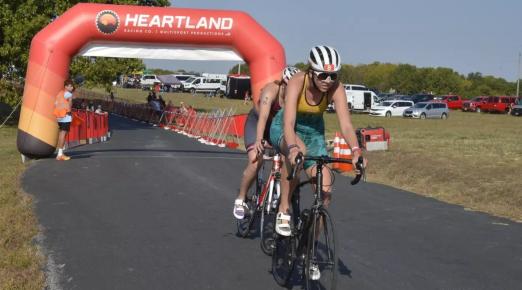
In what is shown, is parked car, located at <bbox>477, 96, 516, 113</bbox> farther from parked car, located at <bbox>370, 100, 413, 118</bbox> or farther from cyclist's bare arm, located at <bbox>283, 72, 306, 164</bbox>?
cyclist's bare arm, located at <bbox>283, 72, 306, 164</bbox>

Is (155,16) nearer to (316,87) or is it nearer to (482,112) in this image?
(316,87)

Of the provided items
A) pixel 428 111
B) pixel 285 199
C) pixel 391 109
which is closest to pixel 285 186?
pixel 285 199

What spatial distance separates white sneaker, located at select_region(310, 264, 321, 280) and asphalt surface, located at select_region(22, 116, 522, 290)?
81 cm

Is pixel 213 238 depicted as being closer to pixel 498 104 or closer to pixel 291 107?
pixel 291 107

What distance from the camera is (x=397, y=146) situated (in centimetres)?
2258

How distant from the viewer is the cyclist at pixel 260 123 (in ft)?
21.7

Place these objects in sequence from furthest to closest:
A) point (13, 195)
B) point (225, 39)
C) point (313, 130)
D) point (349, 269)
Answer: point (225, 39) < point (13, 195) < point (349, 269) < point (313, 130)

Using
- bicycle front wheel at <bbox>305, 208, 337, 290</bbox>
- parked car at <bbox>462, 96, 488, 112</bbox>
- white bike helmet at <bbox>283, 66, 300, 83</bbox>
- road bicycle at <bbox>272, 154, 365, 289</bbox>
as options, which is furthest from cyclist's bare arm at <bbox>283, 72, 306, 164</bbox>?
parked car at <bbox>462, 96, 488, 112</bbox>

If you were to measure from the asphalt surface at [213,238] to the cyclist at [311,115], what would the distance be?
0.96 metres

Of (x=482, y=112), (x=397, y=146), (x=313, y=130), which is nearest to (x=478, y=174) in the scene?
(x=397, y=146)

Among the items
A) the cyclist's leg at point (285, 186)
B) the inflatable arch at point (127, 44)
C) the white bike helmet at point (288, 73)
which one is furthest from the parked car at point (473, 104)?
the cyclist's leg at point (285, 186)

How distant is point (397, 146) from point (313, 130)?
17.1 m

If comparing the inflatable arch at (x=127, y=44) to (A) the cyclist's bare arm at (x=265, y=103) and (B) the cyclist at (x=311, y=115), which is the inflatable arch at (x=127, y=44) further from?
(B) the cyclist at (x=311, y=115)

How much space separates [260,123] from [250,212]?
4.73ft
